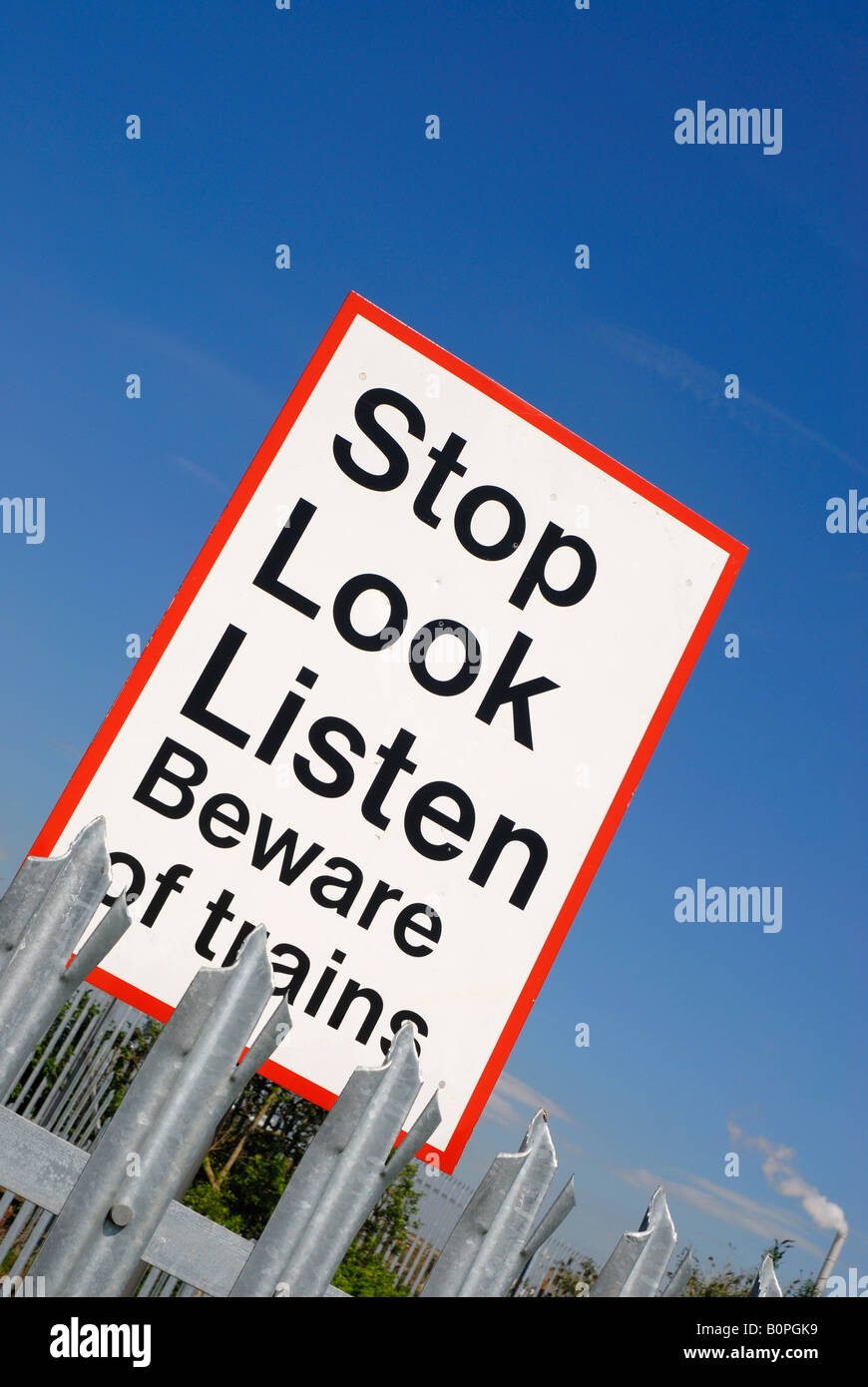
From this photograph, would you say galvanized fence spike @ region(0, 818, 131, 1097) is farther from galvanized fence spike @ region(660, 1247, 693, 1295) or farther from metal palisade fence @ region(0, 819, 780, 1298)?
galvanized fence spike @ region(660, 1247, 693, 1295)

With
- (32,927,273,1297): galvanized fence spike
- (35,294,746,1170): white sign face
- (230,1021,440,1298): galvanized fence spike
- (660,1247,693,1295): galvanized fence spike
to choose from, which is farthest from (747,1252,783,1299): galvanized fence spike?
(32,927,273,1297): galvanized fence spike

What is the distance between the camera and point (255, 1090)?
1046 centimetres

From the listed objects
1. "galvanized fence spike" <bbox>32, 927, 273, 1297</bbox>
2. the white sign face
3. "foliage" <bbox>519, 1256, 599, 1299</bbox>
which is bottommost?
"foliage" <bbox>519, 1256, 599, 1299</bbox>

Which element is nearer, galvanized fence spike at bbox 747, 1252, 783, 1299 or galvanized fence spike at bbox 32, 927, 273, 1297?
galvanized fence spike at bbox 32, 927, 273, 1297

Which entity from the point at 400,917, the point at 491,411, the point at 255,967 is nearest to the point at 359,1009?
the point at 400,917

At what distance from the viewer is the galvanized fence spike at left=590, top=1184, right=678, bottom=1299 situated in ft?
7.49

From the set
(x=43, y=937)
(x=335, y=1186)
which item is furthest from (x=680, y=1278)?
(x=43, y=937)

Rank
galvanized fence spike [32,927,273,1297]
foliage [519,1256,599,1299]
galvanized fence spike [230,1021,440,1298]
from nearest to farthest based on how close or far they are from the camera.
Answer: galvanized fence spike [32,927,273,1297], galvanized fence spike [230,1021,440,1298], foliage [519,1256,599,1299]

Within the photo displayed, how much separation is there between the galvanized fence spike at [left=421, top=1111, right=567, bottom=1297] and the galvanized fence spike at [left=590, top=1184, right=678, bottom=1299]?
0.90 feet

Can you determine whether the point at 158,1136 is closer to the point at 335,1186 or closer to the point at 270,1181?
the point at 335,1186

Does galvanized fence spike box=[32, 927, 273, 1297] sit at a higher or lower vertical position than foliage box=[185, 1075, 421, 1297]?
higher

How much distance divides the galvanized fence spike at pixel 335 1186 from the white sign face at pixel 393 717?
0.29 m

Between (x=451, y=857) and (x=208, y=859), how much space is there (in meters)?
0.50

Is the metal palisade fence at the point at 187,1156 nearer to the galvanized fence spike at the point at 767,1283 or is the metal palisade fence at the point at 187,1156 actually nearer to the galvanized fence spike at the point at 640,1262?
the galvanized fence spike at the point at 640,1262
